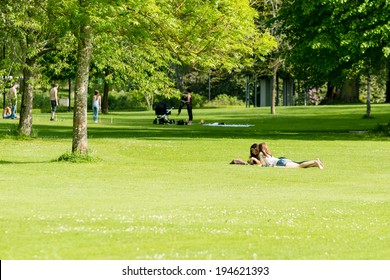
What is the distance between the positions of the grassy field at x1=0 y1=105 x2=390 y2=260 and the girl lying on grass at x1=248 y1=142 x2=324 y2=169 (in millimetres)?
523

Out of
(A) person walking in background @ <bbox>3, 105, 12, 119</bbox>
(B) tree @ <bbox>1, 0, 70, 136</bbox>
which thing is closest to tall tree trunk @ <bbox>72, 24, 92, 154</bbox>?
(B) tree @ <bbox>1, 0, 70, 136</bbox>

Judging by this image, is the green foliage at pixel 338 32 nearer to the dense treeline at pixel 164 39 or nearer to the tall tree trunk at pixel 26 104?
the dense treeline at pixel 164 39

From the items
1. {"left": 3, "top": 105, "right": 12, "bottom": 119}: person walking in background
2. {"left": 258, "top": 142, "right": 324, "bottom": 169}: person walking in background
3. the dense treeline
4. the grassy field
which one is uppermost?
the dense treeline

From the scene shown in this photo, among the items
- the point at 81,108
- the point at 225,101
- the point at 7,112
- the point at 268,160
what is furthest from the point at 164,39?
the point at 225,101

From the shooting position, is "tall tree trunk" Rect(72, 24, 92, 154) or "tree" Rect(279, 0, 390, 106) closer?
"tall tree trunk" Rect(72, 24, 92, 154)

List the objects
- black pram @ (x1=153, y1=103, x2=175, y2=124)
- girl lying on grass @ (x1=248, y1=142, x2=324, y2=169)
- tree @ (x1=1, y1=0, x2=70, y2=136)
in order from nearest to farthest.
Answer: girl lying on grass @ (x1=248, y1=142, x2=324, y2=169), tree @ (x1=1, y1=0, x2=70, y2=136), black pram @ (x1=153, y1=103, x2=175, y2=124)

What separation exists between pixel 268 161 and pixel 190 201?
32.7 ft

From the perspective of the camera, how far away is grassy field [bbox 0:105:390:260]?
588 inches

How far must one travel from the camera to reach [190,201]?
21484 millimetres

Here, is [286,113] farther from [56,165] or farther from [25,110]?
[56,165]

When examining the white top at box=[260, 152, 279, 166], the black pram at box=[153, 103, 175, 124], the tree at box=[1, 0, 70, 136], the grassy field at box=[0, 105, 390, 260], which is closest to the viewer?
the grassy field at box=[0, 105, 390, 260]

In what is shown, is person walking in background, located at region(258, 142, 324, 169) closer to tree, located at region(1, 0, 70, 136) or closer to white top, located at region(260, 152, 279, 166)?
white top, located at region(260, 152, 279, 166)

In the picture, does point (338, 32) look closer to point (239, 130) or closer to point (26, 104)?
point (239, 130)

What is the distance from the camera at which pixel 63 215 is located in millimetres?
18203
